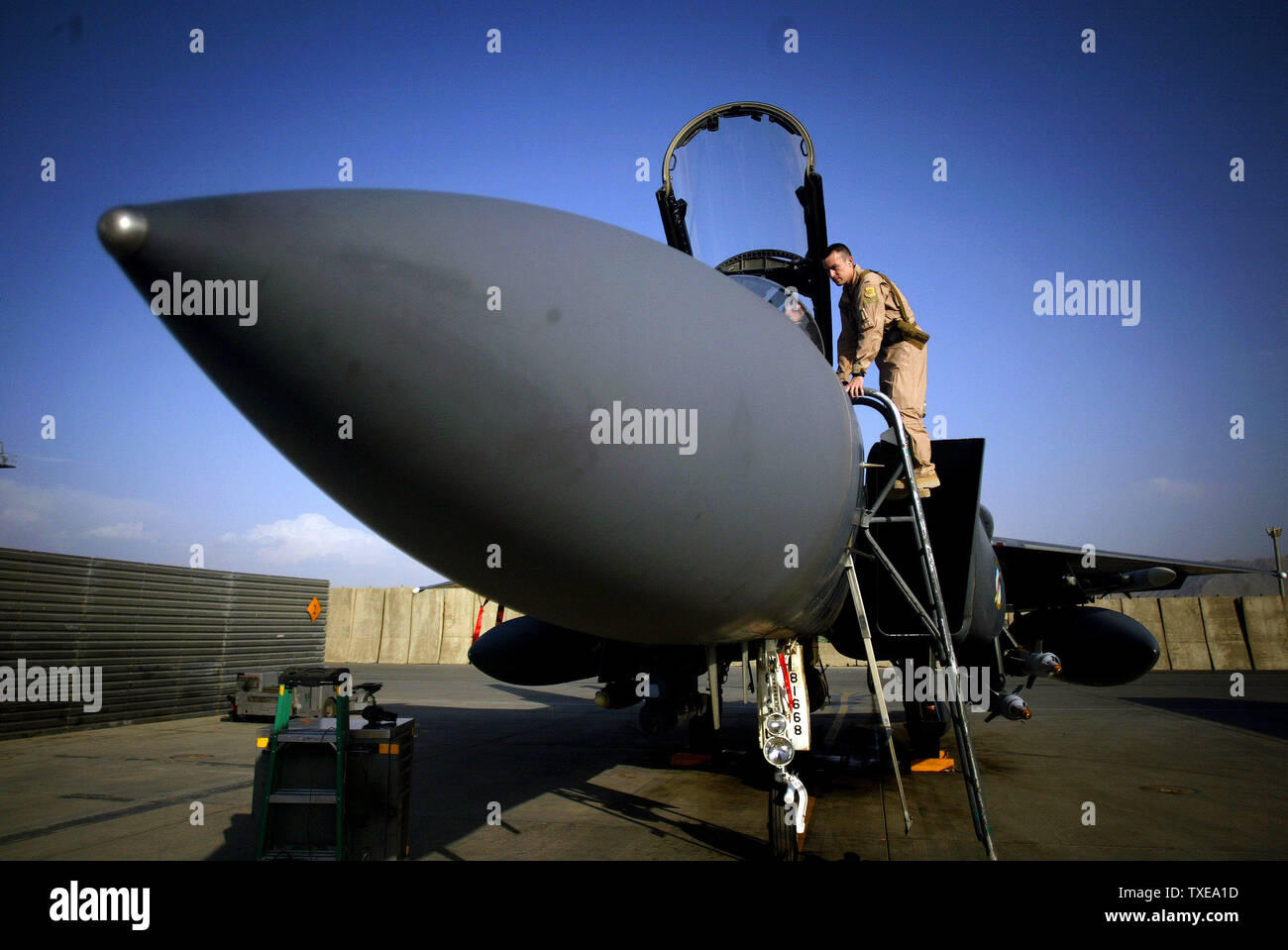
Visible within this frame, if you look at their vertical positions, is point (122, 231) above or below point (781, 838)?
above

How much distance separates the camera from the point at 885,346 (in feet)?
12.8

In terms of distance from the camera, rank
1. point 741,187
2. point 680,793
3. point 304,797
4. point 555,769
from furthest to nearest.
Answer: point 555,769 → point 680,793 → point 741,187 → point 304,797

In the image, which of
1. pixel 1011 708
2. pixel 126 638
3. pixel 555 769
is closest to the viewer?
pixel 1011 708

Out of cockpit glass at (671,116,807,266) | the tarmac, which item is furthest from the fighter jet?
the tarmac

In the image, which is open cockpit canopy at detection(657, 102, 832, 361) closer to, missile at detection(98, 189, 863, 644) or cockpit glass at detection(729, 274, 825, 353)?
cockpit glass at detection(729, 274, 825, 353)

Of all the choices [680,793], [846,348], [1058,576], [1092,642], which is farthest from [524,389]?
[1058,576]

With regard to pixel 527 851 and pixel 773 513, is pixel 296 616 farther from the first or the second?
pixel 773 513

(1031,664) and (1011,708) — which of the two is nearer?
(1011,708)

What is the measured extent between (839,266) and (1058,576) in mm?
5906

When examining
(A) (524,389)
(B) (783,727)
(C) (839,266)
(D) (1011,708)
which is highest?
(C) (839,266)

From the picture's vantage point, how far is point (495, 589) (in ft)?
4.90

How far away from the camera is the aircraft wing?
7.75 meters

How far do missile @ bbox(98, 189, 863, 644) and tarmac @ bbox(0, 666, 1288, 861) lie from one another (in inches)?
128

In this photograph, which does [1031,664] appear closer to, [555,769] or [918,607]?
[918,607]
